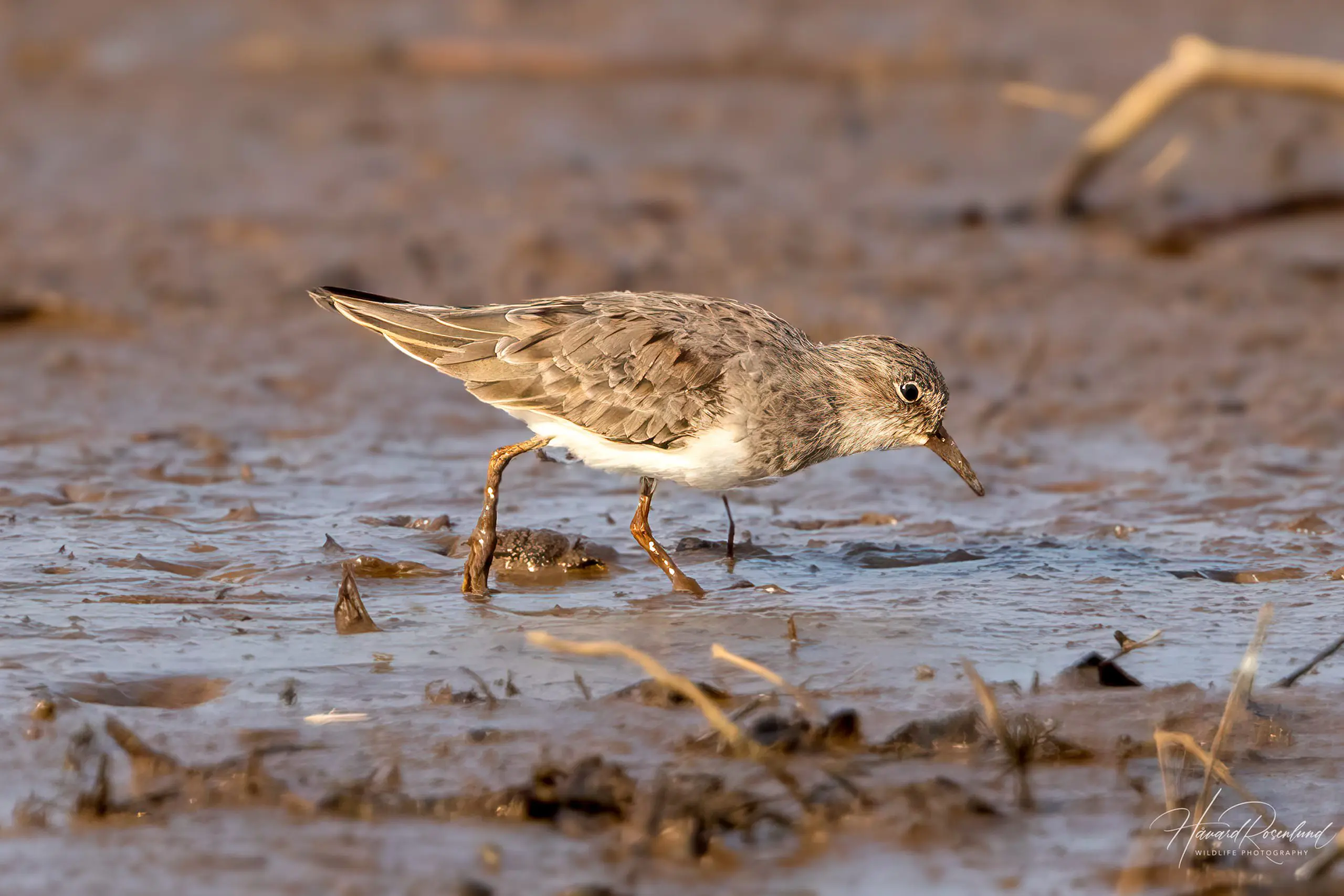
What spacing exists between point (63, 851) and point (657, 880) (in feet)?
5.51

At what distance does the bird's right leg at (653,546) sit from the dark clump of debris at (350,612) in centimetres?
141

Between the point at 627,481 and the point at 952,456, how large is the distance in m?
2.19

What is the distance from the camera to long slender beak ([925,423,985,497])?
761 cm

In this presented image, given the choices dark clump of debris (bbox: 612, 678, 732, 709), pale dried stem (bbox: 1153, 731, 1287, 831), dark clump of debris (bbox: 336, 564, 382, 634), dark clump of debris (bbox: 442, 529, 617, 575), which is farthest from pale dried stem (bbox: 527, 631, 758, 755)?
dark clump of debris (bbox: 442, 529, 617, 575)

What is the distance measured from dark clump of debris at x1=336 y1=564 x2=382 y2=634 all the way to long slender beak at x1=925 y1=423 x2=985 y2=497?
2.73m

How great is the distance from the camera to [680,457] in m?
7.04

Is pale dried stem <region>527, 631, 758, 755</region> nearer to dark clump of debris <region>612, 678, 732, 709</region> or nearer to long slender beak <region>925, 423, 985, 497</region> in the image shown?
dark clump of debris <region>612, 678, 732, 709</region>

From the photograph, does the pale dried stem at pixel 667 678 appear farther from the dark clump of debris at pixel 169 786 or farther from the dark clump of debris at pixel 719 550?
the dark clump of debris at pixel 719 550

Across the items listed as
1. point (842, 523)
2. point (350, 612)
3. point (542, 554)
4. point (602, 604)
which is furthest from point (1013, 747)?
point (842, 523)

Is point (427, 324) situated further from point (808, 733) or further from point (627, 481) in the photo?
point (808, 733)

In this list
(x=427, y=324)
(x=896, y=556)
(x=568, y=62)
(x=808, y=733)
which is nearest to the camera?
(x=808, y=733)

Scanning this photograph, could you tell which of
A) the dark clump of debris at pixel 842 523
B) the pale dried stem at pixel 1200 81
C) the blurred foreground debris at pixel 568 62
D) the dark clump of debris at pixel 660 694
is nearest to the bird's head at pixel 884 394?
the dark clump of debris at pixel 842 523

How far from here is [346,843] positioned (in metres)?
4.67

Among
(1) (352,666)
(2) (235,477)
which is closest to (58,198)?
(2) (235,477)
